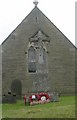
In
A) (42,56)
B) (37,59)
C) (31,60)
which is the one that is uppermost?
(42,56)

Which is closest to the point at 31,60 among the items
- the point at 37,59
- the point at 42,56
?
the point at 37,59

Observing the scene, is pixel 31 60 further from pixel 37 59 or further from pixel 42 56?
pixel 42 56

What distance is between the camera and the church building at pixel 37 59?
147 feet

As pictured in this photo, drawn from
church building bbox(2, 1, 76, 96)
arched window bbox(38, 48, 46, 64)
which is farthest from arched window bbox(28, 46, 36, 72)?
arched window bbox(38, 48, 46, 64)

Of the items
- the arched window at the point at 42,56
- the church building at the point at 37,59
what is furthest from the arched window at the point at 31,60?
the arched window at the point at 42,56

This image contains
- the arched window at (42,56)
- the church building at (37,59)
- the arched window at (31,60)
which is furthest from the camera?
the arched window at (42,56)

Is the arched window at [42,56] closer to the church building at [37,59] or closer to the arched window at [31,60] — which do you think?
the church building at [37,59]

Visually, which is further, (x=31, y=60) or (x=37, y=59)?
(x=37, y=59)

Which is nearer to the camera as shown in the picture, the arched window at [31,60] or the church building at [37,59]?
the church building at [37,59]

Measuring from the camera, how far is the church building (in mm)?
44750

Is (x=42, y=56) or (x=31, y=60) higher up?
(x=42, y=56)

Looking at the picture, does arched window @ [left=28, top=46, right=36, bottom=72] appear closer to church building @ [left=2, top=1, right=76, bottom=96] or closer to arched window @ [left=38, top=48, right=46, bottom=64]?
church building @ [left=2, top=1, right=76, bottom=96]

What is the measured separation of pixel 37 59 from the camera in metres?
45.3

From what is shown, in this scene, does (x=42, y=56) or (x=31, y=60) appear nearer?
(x=31, y=60)
